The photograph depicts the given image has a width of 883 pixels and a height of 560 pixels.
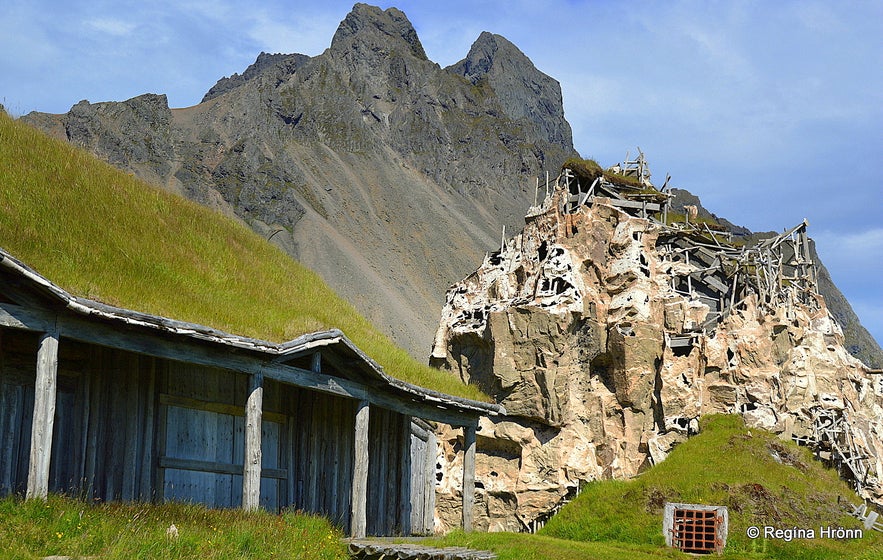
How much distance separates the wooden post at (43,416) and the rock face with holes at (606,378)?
80.2 ft

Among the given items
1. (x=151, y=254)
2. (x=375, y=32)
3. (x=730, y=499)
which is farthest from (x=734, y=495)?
(x=375, y=32)

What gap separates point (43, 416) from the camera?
1469 cm

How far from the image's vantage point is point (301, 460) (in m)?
21.3

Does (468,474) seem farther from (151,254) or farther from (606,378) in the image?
(606,378)

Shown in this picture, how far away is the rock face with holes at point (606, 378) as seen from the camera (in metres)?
37.8

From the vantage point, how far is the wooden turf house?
49.4ft

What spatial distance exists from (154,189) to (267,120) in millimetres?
131829

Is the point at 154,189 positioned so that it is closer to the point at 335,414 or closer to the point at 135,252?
the point at 135,252

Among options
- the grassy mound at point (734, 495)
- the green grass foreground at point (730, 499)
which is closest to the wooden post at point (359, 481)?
the green grass foreground at point (730, 499)

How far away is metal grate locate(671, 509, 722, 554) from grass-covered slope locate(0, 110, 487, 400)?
8087mm

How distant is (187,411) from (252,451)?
1.72 metres

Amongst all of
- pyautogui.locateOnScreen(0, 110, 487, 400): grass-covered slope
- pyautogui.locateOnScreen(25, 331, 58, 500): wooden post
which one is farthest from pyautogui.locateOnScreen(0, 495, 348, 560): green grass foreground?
pyautogui.locateOnScreen(0, 110, 487, 400): grass-covered slope

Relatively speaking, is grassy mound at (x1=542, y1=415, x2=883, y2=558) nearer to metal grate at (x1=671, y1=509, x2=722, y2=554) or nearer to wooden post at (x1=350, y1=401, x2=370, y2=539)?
metal grate at (x1=671, y1=509, x2=722, y2=554)

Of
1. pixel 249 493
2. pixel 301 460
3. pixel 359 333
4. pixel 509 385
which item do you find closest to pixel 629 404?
pixel 509 385
